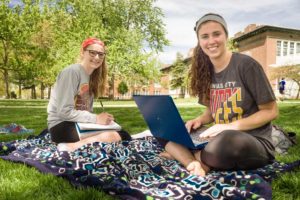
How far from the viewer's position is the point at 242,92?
113 inches

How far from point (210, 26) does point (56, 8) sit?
28628 mm

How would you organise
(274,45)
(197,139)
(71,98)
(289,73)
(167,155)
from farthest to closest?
(274,45) → (289,73) → (71,98) → (167,155) → (197,139)

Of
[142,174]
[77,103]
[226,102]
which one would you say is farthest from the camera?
[77,103]

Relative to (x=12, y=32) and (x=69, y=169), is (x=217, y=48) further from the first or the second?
(x=12, y=32)

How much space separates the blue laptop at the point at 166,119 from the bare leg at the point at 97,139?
3.09 ft

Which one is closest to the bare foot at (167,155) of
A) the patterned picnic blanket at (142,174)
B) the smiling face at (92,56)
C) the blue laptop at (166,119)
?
the patterned picnic blanket at (142,174)

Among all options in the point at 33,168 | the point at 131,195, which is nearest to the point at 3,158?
the point at 33,168

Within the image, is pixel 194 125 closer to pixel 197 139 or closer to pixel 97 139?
pixel 197 139

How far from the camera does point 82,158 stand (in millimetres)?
3104

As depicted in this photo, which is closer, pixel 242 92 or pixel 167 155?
pixel 242 92

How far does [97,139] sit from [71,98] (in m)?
0.57

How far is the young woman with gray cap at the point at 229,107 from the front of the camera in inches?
103

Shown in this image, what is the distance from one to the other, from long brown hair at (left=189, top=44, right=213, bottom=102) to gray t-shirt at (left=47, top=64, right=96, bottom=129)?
136cm

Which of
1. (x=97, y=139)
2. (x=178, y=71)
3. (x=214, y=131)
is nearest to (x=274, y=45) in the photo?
(x=178, y=71)
